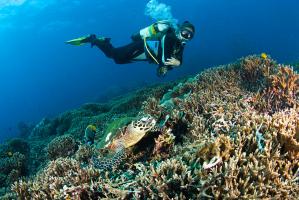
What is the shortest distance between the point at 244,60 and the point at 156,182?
4.96 metres

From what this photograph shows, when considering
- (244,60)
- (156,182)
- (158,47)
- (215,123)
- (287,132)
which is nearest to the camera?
(156,182)

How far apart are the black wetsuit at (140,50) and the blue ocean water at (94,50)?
2124cm

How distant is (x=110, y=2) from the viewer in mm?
66938

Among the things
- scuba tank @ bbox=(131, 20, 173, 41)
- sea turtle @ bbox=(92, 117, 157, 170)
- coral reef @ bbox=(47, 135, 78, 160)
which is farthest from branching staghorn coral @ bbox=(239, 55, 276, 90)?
coral reef @ bbox=(47, 135, 78, 160)

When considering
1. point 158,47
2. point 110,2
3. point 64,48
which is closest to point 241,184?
point 158,47

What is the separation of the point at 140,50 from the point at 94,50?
114m

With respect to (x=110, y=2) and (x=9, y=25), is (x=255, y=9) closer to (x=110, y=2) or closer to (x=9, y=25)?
(x=110, y=2)

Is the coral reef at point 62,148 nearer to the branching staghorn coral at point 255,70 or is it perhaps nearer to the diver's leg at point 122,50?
the diver's leg at point 122,50

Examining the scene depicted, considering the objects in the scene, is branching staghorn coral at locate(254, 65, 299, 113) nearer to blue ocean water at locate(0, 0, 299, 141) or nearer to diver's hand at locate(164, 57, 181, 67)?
diver's hand at locate(164, 57, 181, 67)

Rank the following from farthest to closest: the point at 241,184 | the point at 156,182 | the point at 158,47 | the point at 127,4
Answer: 1. the point at 127,4
2. the point at 158,47
3. the point at 156,182
4. the point at 241,184

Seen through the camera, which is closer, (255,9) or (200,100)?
(200,100)

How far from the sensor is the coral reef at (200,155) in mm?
2844

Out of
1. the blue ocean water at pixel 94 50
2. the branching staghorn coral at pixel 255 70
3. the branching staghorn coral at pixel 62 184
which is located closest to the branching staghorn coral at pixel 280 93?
the branching staghorn coral at pixel 255 70

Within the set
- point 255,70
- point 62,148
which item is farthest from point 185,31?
point 62,148
